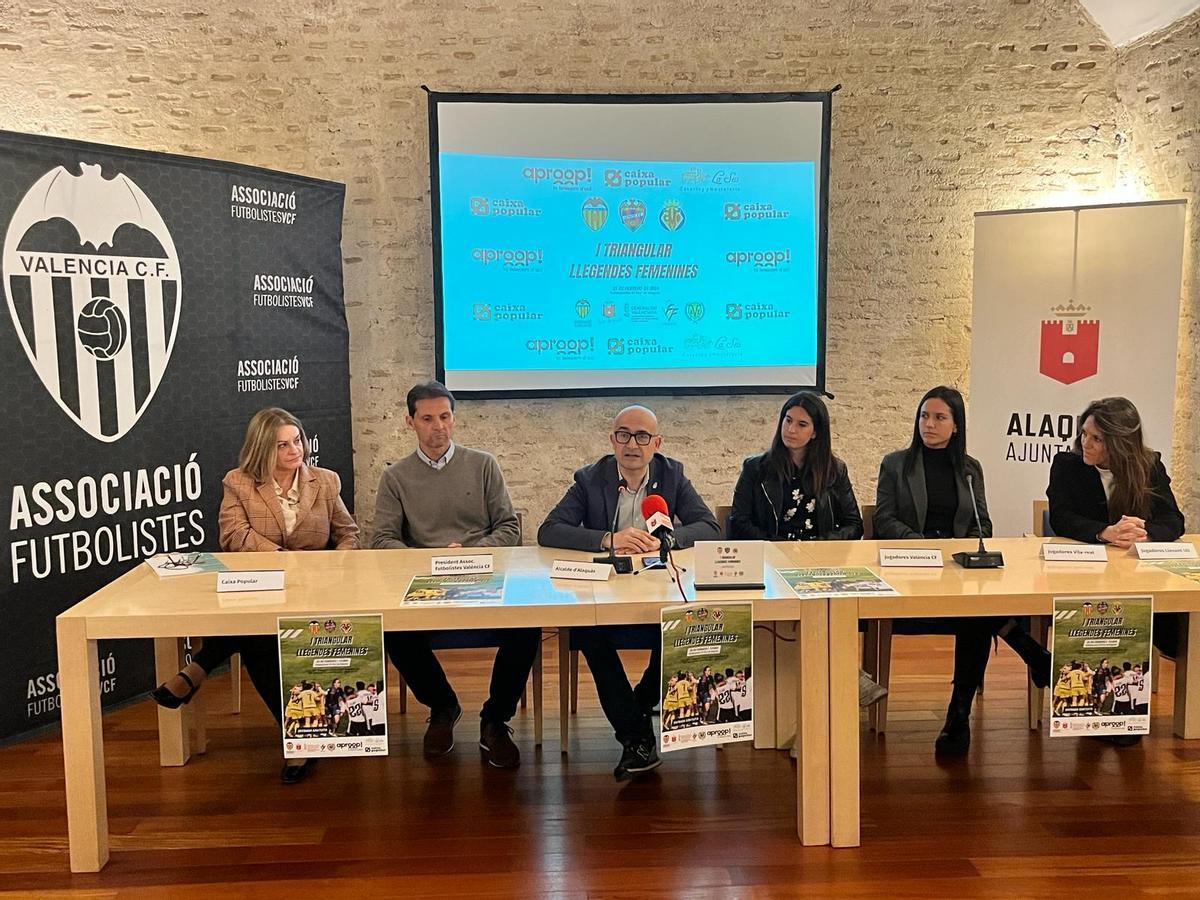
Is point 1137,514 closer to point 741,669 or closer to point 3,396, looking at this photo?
point 741,669

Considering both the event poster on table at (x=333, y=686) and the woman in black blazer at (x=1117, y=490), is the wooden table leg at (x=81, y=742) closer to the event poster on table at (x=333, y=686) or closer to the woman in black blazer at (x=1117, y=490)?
the event poster on table at (x=333, y=686)

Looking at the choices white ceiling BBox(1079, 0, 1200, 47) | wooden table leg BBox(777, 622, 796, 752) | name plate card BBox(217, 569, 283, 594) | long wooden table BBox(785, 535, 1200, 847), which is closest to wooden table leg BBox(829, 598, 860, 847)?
long wooden table BBox(785, 535, 1200, 847)

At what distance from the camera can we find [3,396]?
3.86 m

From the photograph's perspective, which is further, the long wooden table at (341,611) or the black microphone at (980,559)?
the black microphone at (980,559)

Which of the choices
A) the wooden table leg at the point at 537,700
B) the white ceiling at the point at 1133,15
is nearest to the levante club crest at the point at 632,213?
the white ceiling at the point at 1133,15

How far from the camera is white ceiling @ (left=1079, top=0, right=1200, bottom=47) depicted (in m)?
5.16

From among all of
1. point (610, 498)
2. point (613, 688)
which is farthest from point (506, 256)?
point (613, 688)

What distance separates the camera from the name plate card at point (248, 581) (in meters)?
3.00

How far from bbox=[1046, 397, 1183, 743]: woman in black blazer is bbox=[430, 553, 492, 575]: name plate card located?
199 centimetres

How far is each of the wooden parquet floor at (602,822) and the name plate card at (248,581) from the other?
27.6 inches

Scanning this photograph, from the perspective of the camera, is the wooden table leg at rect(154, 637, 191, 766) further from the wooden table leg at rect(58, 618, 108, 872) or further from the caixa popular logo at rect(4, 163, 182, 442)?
the caixa popular logo at rect(4, 163, 182, 442)

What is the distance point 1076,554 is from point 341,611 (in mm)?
2140

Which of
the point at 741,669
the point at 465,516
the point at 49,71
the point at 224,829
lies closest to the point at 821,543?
the point at 741,669

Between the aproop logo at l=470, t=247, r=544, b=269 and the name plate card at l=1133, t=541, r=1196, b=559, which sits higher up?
the aproop logo at l=470, t=247, r=544, b=269
